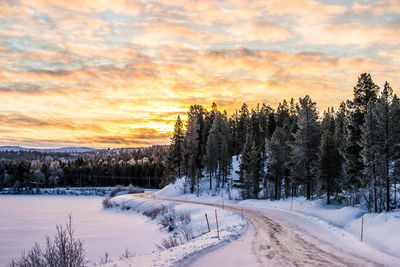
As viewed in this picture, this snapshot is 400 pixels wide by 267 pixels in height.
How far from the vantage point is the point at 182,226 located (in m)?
33.8

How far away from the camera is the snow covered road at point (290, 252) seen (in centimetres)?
1321

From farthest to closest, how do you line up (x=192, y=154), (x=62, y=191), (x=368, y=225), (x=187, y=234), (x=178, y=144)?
(x=62, y=191)
(x=178, y=144)
(x=192, y=154)
(x=187, y=234)
(x=368, y=225)

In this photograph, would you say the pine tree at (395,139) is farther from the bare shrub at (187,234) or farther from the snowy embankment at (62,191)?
the snowy embankment at (62,191)

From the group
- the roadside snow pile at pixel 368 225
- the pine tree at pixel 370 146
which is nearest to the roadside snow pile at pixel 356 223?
the roadside snow pile at pixel 368 225

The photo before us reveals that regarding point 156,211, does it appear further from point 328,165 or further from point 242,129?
point 242,129

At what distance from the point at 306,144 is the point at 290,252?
94.2 feet

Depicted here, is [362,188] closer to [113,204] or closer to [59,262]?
[59,262]

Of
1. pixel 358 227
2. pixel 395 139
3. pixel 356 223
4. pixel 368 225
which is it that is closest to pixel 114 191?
pixel 395 139

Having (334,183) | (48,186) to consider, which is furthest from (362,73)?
(48,186)

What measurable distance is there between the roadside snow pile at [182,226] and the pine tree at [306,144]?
39.9 feet

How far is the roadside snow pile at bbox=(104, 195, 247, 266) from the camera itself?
14.5 m

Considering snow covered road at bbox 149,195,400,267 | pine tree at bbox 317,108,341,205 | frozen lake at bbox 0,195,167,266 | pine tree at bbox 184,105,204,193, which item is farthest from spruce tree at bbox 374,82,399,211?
pine tree at bbox 184,105,204,193

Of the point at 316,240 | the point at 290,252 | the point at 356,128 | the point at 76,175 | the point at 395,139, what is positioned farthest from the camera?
the point at 76,175

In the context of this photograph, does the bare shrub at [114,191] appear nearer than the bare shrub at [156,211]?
No
